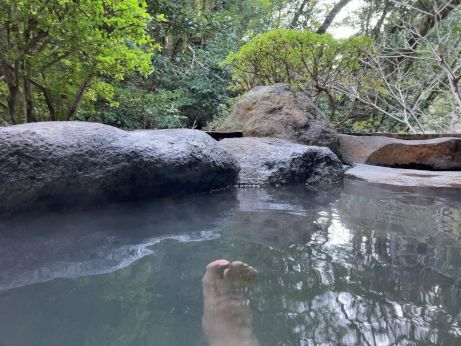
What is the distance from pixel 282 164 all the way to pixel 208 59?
6438 millimetres

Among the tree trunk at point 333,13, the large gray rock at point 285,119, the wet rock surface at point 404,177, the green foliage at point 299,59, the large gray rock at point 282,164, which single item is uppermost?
the tree trunk at point 333,13

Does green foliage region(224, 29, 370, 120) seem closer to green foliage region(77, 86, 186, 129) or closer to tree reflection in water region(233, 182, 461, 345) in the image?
green foliage region(77, 86, 186, 129)

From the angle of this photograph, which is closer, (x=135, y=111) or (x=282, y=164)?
(x=282, y=164)

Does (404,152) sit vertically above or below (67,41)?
below

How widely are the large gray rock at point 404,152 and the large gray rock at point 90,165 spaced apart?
3.62 m

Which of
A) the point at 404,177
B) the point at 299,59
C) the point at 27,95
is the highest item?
the point at 299,59

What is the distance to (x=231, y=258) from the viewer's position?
179cm

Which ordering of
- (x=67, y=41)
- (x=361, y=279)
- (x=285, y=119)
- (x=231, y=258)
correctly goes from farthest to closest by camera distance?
Answer: (x=285, y=119)
(x=67, y=41)
(x=231, y=258)
(x=361, y=279)

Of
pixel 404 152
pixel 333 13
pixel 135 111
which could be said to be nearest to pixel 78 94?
pixel 135 111

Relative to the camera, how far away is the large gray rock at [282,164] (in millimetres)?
4309

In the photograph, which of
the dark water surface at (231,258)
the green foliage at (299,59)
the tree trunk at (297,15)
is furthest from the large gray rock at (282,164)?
the tree trunk at (297,15)

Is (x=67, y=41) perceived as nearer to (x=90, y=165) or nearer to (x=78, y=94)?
(x=78, y=94)

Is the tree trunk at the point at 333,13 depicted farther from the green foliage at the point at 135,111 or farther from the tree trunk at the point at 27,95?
the tree trunk at the point at 27,95

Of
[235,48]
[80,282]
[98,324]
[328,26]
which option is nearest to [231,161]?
[80,282]
